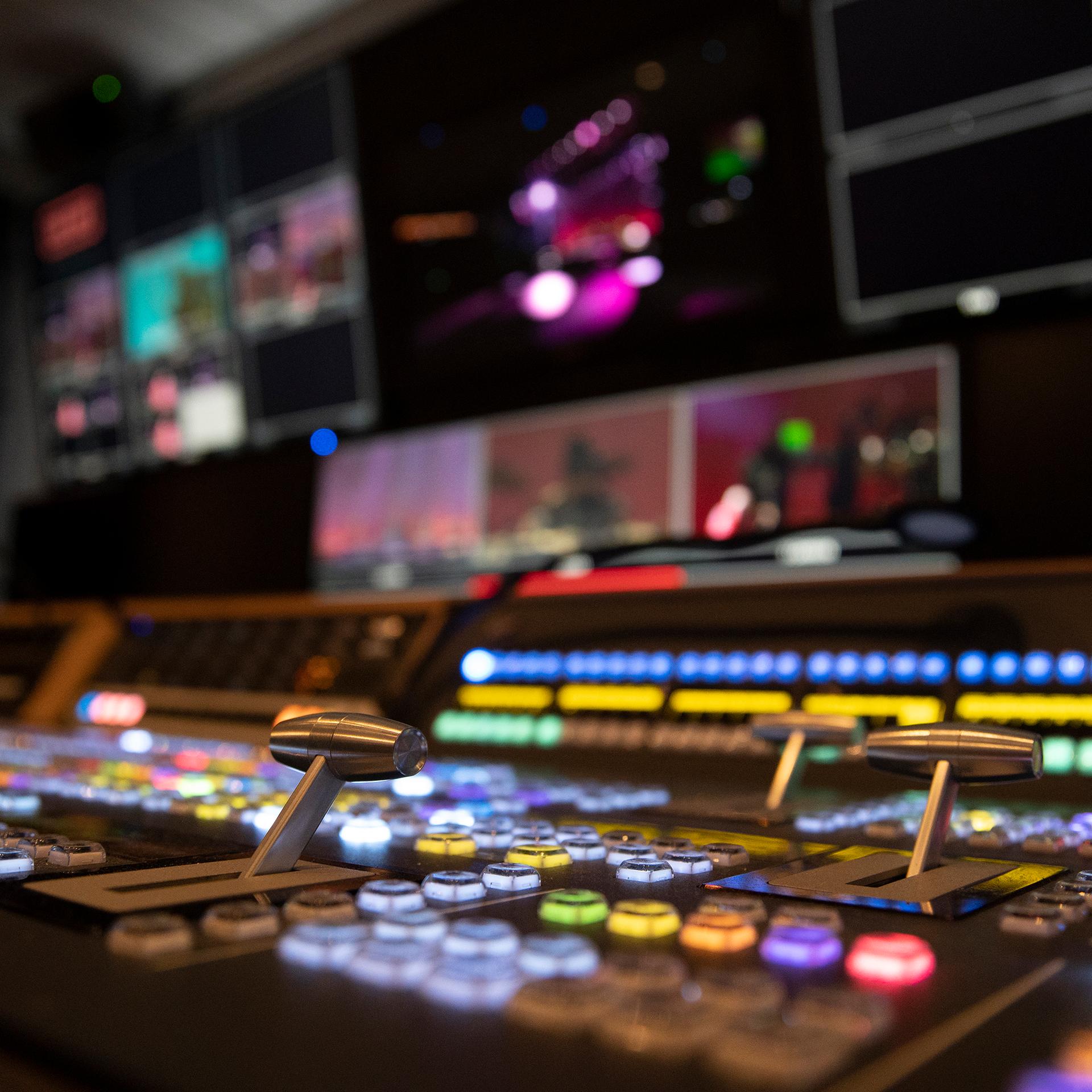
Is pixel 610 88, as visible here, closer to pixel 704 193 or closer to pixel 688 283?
pixel 704 193

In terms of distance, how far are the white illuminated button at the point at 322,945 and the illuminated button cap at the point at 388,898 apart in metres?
0.04

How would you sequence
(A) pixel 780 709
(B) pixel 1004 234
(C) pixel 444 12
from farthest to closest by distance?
(C) pixel 444 12 → (B) pixel 1004 234 → (A) pixel 780 709

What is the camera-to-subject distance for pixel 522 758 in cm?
129

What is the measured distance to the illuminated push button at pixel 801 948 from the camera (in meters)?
0.45

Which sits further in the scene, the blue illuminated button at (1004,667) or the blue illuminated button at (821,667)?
the blue illuminated button at (821,667)

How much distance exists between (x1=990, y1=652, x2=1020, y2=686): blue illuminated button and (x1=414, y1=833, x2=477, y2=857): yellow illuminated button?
0.59m

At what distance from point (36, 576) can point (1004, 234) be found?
2.93 meters

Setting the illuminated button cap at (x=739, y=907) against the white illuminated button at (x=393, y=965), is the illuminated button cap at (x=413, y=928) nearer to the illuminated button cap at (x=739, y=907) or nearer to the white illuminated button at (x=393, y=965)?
the white illuminated button at (x=393, y=965)

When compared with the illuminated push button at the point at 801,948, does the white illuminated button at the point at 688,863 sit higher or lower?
lower

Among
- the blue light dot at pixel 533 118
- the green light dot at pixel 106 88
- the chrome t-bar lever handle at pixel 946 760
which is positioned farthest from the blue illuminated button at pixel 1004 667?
the green light dot at pixel 106 88

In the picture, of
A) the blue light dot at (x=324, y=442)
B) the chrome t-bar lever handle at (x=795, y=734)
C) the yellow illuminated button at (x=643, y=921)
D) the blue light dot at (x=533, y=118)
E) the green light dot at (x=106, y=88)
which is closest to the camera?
the yellow illuminated button at (x=643, y=921)

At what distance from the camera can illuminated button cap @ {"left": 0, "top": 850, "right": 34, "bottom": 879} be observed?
62cm

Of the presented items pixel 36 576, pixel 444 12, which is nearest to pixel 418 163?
pixel 444 12

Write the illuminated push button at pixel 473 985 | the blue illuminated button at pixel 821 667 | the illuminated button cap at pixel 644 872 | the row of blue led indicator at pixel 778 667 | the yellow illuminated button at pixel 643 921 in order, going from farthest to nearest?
the blue illuminated button at pixel 821 667
the row of blue led indicator at pixel 778 667
the illuminated button cap at pixel 644 872
the yellow illuminated button at pixel 643 921
the illuminated push button at pixel 473 985
